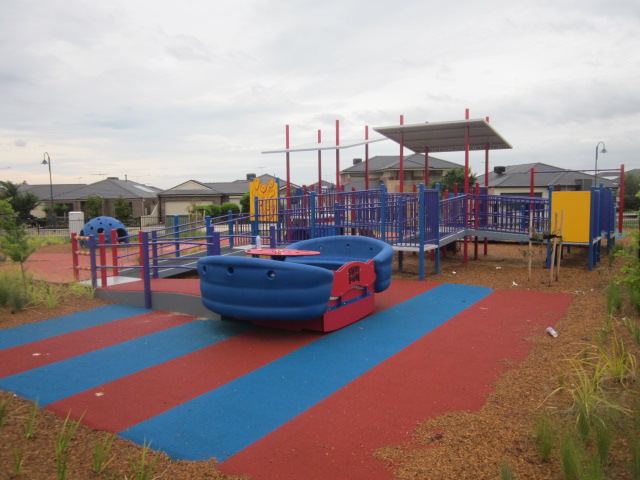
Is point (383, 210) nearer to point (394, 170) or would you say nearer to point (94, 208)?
point (94, 208)

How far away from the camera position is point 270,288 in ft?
21.8

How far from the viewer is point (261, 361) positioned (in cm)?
602

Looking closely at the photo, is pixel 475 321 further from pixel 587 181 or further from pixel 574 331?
pixel 587 181

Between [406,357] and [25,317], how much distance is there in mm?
6204

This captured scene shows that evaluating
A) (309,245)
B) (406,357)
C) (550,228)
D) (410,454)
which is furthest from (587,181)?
(410,454)

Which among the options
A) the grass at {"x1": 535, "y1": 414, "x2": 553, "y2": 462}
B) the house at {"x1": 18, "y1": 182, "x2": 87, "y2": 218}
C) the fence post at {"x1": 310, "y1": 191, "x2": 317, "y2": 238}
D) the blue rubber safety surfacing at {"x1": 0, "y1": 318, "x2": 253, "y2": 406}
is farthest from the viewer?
the house at {"x1": 18, "y1": 182, "x2": 87, "y2": 218}

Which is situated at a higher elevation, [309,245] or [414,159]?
[414,159]

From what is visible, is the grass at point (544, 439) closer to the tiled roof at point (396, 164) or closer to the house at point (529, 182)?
the house at point (529, 182)

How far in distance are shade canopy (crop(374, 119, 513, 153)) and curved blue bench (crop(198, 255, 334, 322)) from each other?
8494mm

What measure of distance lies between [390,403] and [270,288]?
8.17 feet

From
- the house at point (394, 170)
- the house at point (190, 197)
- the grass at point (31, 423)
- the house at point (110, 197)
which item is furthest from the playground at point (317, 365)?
the house at point (110, 197)

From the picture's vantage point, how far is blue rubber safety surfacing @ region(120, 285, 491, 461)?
4.03 m

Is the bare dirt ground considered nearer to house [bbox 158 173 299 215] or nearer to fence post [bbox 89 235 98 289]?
fence post [bbox 89 235 98 289]

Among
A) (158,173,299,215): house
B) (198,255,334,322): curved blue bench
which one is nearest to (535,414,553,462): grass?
(198,255,334,322): curved blue bench
